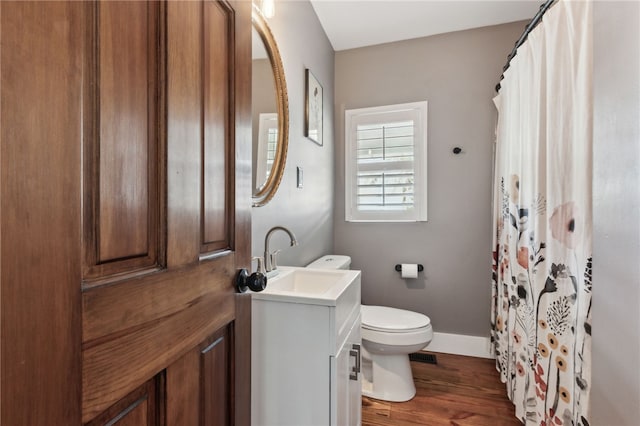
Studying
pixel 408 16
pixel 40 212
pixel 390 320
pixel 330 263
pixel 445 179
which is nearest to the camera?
pixel 40 212

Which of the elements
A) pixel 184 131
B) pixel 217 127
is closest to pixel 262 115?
pixel 217 127

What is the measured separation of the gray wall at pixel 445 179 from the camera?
7.70 feet

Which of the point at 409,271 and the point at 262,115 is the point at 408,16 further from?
the point at 409,271

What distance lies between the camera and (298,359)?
3.41 feet

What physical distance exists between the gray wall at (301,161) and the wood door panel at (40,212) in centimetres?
97

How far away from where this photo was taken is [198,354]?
0.63 meters

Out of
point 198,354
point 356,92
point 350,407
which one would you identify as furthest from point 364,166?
point 198,354

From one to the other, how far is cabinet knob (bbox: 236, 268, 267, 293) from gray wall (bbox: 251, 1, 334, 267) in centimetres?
57

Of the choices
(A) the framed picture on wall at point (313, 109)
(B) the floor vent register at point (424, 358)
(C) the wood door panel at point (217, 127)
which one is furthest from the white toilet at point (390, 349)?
(C) the wood door panel at point (217, 127)

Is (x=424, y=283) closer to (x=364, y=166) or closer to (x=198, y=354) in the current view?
(x=364, y=166)

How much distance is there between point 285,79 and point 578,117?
1290mm

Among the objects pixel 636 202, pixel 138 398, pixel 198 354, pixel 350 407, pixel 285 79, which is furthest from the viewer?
pixel 285 79

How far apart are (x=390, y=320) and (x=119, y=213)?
5.67ft

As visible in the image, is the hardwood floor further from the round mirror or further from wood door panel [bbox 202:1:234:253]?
wood door panel [bbox 202:1:234:253]
